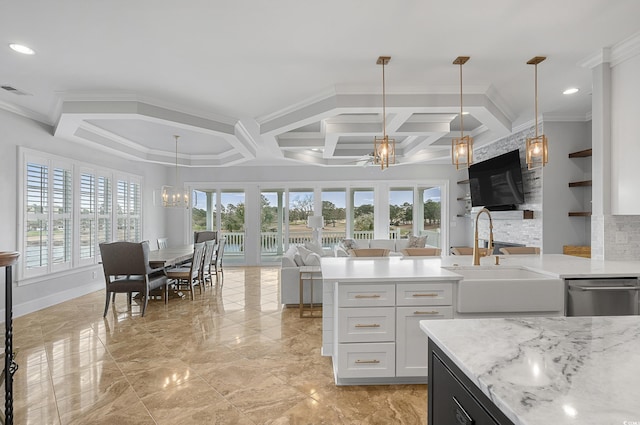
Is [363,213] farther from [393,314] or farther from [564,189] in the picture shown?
[393,314]

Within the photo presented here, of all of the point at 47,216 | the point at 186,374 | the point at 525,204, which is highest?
the point at 525,204

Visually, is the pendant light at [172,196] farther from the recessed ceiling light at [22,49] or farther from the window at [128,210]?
the recessed ceiling light at [22,49]

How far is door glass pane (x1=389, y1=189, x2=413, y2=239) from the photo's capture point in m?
8.88

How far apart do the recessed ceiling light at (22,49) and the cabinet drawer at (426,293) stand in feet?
12.2

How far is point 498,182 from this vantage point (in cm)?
602

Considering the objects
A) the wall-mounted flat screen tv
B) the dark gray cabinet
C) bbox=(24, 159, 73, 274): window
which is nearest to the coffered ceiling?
bbox=(24, 159, 73, 274): window

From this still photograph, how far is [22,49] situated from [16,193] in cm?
249

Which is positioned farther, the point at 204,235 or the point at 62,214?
the point at 204,235

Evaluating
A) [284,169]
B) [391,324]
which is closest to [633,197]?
[391,324]

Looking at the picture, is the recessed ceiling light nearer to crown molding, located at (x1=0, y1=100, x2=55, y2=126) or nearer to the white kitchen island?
crown molding, located at (x1=0, y1=100, x2=55, y2=126)

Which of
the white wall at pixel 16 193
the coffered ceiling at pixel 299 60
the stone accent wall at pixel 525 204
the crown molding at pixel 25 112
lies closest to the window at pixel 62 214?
the white wall at pixel 16 193

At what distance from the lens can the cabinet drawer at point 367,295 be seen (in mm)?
2598

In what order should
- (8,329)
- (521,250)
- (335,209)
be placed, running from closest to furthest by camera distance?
(8,329)
(521,250)
(335,209)

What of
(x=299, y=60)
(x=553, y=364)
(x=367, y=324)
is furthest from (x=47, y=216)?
(x=553, y=364)
